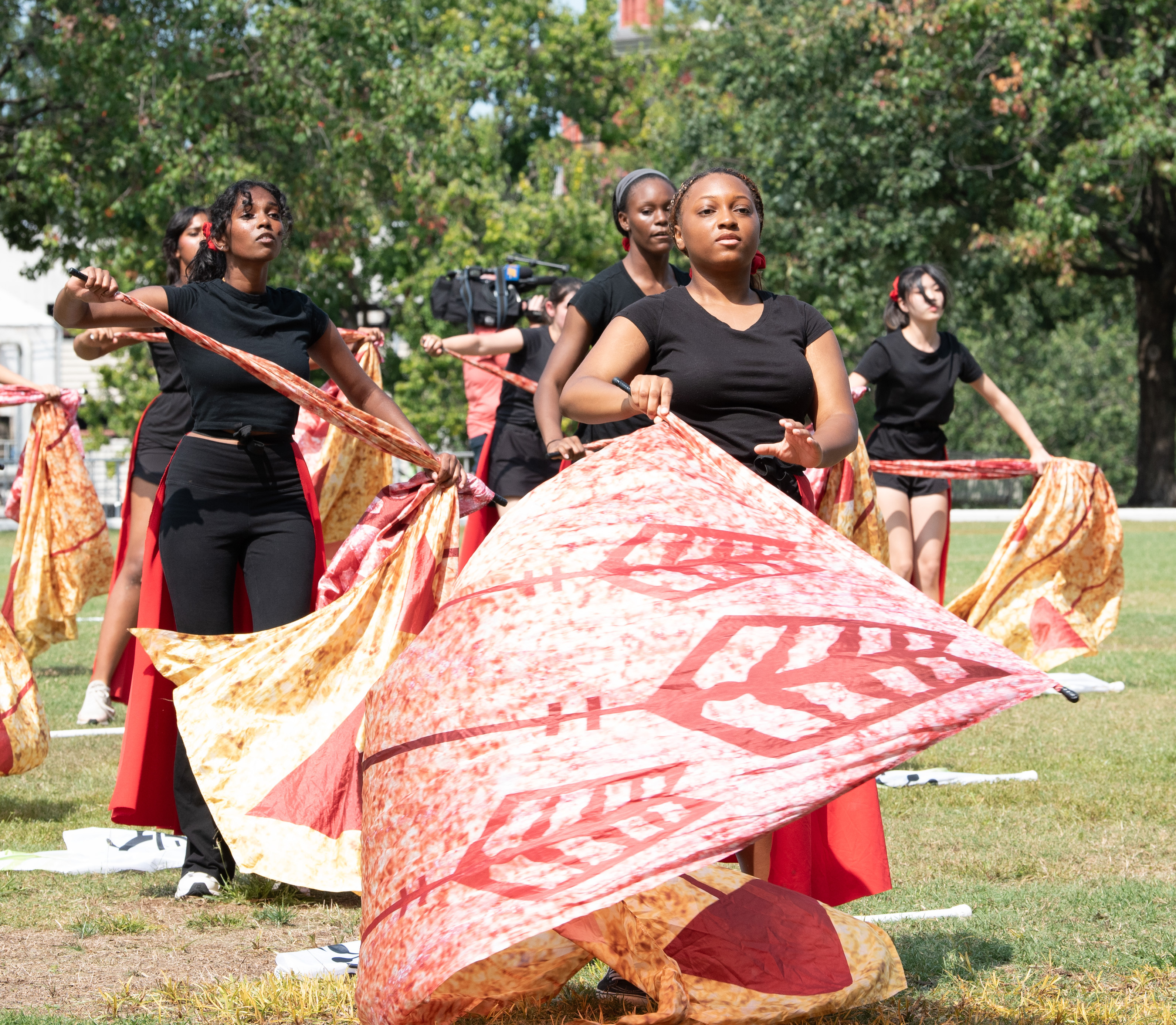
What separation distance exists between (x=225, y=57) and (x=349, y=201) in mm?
2817

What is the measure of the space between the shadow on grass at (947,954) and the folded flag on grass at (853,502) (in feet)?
5.80

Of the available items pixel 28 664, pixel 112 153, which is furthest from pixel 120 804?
pixel 112 153

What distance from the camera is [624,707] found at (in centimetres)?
277

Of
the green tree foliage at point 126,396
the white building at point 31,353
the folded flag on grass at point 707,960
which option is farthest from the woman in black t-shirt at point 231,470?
the green tree foliage at point 126,396

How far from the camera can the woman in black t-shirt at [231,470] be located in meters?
4.57

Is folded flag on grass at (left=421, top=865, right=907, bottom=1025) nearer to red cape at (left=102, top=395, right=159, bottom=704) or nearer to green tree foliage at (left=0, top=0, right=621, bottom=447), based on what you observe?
red cape at (left=102, top=395, right=159, bottom=704)

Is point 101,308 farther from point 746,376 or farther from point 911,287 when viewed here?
point 911,287

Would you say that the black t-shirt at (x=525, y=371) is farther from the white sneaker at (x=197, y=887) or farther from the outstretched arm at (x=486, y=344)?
the white sneaker at (x=197, y=887)

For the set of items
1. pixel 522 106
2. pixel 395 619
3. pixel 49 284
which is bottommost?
pixel 395 619

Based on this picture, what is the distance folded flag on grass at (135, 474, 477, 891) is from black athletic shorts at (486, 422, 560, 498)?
3099mm

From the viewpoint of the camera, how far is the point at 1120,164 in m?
24.5

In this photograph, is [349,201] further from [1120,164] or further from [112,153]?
[1120,164]

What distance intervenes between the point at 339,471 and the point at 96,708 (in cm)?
164

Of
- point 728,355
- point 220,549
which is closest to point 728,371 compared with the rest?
point 728,355
